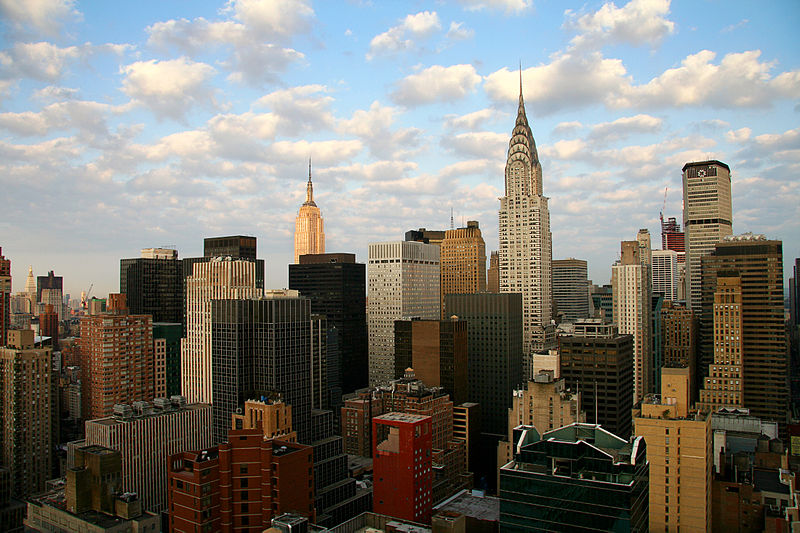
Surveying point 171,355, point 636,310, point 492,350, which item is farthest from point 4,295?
point 636,310

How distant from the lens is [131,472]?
102 meters

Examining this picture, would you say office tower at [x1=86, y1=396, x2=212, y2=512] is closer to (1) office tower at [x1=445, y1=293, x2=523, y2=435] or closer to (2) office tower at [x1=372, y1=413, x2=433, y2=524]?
(2) office tower at [x1=372, y1=413, x2=433, y2=524]

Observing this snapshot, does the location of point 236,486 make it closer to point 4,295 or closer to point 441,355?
point 441,355

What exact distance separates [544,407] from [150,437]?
68.4 m

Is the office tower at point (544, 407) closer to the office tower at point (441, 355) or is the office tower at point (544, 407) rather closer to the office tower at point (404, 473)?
the office tower at point (404, 473)

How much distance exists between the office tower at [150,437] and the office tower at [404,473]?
1581 inches

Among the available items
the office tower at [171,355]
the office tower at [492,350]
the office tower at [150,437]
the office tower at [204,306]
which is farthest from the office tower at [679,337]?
the office tower at [171,355]

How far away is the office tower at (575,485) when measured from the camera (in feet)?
183

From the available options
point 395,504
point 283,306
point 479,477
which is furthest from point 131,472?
point 479,477

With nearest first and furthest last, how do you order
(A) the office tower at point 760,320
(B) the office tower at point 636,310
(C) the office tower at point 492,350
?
(A) the office tower at point 760,320
(C) the office tower at point 492,350
(B) the office tower at point 636,310

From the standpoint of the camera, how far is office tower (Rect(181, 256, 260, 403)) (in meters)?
150

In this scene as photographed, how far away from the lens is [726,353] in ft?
464

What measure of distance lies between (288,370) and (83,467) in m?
36.6

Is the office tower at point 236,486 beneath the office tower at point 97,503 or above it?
above
